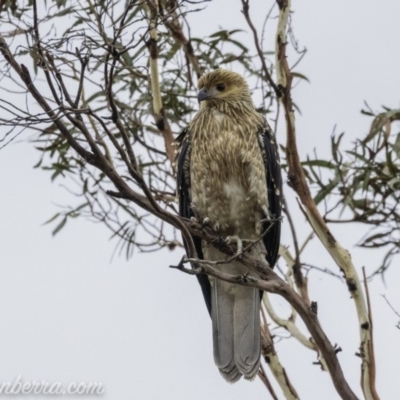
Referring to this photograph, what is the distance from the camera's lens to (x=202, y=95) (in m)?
4.65

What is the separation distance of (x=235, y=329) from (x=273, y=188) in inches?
25.3

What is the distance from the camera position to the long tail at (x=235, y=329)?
425 centimetres

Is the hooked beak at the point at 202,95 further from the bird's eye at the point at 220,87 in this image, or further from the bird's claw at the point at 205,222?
the bird's claw at the point at 205,222

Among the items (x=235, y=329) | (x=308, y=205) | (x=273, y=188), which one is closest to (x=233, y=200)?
(x=273, y=188)

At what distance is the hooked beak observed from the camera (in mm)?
4637

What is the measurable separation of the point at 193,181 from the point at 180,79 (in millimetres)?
1124

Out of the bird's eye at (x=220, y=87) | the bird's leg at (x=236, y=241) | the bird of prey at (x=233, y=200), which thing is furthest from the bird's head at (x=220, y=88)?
the bird's leg at (x=236, y=241)

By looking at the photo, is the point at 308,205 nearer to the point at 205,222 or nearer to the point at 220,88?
the point at 205,222

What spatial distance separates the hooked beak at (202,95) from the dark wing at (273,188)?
1.25 ft

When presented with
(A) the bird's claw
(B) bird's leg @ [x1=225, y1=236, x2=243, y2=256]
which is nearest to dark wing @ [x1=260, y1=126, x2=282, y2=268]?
(B) bird's leg @ [x1=225, y1=236, x2=243, y2=256]

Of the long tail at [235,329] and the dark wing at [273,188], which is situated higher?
the dark wing at [273,188]

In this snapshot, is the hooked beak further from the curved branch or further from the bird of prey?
the curved branch

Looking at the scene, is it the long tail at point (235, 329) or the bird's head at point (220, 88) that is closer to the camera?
the long tail at point (235, 329)

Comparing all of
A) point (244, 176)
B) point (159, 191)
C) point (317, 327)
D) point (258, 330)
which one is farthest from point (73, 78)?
point (317, 327)
